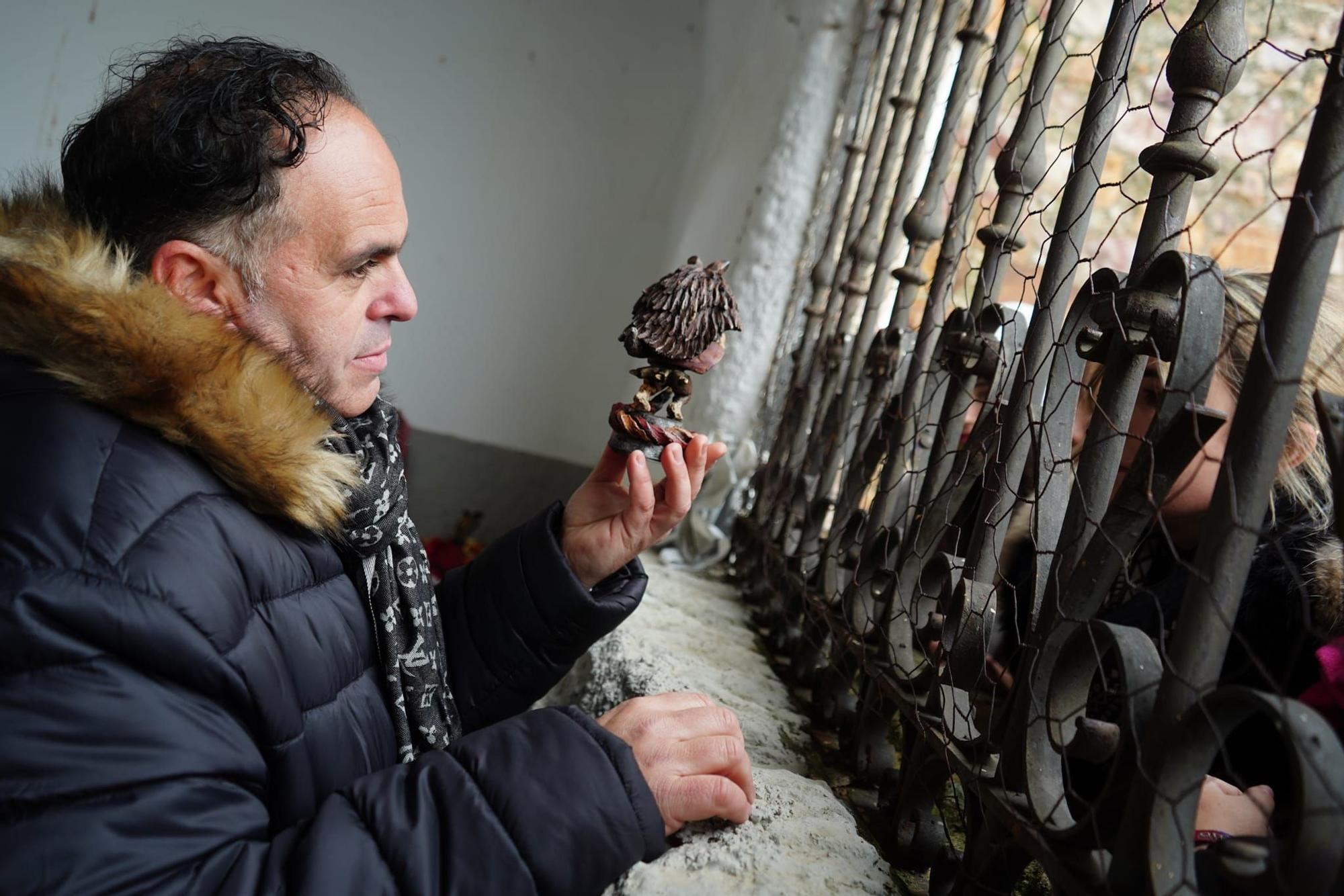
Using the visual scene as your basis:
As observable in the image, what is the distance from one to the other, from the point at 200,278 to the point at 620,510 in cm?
58

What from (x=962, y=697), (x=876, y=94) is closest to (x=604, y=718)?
(x=962, y=697)

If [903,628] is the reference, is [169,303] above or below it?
above

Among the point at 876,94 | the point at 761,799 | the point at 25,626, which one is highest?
the point at 876,94

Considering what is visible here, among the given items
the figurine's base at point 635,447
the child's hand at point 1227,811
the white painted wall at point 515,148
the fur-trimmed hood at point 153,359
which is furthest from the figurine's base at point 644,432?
the white painted wall at point 515,148

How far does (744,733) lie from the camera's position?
4.35ft

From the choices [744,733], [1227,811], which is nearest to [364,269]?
[744,733]

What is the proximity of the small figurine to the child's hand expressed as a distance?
67 cm

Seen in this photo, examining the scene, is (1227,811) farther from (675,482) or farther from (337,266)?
(337,266)

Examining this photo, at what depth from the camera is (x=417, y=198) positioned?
3732 mm

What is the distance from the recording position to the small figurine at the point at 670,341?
1206 millimetres

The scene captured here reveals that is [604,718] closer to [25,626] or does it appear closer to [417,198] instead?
[25,626]

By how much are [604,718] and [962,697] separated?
14.9 inches

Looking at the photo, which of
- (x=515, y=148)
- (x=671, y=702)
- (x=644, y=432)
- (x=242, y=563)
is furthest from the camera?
(x=515, y=148)

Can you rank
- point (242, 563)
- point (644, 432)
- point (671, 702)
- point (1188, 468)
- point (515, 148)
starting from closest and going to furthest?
1. point (242, 563)
2. point (671, 702)
3. point (644, 432)
4. point (1188, 468)
5. point (515, 148)
